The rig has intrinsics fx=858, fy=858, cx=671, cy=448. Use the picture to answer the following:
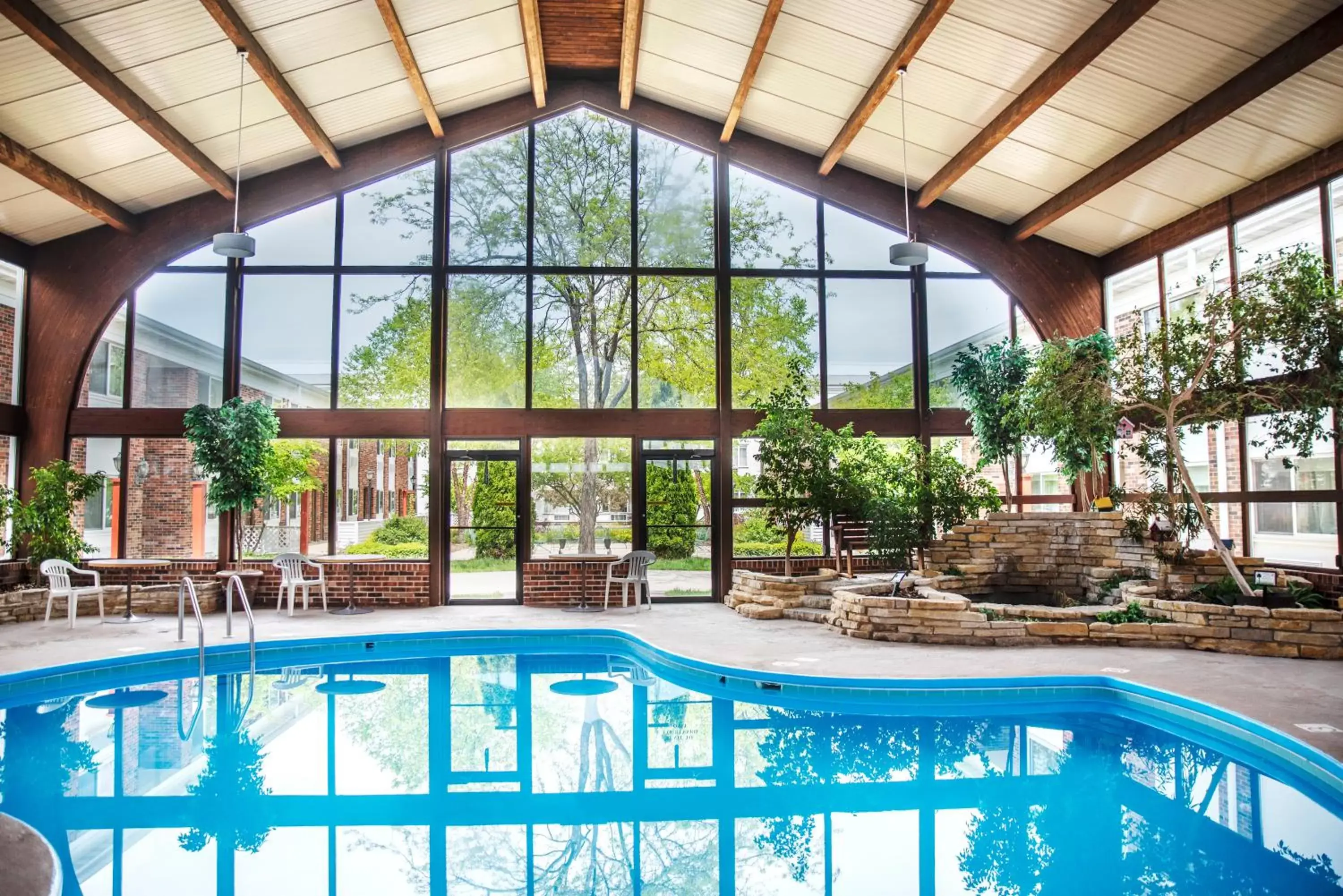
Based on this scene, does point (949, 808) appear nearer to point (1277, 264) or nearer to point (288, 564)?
point (1277, 264)

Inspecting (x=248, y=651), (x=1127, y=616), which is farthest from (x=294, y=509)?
(x=1127, y=616)

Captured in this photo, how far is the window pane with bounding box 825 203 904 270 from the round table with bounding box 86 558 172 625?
876cm

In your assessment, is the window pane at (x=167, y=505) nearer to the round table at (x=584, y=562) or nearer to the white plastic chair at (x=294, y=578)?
the white plastic chair at (x=294, y=578)

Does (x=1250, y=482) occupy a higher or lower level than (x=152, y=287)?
lower

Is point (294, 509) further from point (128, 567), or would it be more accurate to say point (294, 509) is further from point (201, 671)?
point (201, 671)

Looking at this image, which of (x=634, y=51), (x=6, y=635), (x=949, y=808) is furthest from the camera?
(x=634, y=51)

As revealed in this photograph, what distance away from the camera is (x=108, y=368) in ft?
33.8

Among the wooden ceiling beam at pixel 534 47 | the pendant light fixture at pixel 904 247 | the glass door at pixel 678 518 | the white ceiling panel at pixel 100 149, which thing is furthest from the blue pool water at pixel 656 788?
the wooden ceiling beam at pixel 534 47

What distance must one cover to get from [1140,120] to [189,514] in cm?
1111

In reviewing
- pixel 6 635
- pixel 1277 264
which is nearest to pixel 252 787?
pixel 6 635

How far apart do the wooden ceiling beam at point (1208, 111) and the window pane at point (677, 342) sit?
13.7 feet

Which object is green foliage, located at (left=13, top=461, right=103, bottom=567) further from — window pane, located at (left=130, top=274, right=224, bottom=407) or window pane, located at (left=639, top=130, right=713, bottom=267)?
window pane, located at (left=639, top=130, right=713, bottom=267)

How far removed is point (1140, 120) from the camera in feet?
26.2

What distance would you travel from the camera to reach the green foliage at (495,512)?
1048 centimetres
